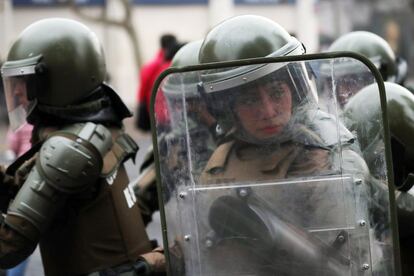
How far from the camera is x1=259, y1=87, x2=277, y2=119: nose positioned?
7.55 feet

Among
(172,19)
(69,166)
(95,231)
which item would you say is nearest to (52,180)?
(69,166)

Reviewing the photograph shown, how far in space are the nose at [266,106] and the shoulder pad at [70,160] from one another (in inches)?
36.1

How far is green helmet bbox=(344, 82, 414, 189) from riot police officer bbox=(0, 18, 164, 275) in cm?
89

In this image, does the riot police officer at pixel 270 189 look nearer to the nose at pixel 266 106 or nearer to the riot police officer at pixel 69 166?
the nose at pixel 266 106

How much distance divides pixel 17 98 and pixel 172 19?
24.2 metres

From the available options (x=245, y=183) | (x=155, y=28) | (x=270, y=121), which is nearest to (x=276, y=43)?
(x=270, y=121)

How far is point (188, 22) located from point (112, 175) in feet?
80.5

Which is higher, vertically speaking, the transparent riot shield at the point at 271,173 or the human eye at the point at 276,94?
the human eye at the point at 276,94

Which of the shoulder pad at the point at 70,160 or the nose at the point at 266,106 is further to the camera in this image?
the shoulder pad at the point at 70,160

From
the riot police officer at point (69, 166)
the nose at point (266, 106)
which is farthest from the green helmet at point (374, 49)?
the nose at point (266, 106)

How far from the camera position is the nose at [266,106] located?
2301 mm

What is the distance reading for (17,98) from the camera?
347 centimetres

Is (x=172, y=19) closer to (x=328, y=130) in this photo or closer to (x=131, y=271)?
(x=131, y=271)

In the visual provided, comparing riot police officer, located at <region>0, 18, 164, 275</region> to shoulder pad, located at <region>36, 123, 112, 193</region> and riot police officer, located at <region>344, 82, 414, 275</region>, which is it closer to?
shoulder pad, located at <region>36, 123, 112, 193</region>
